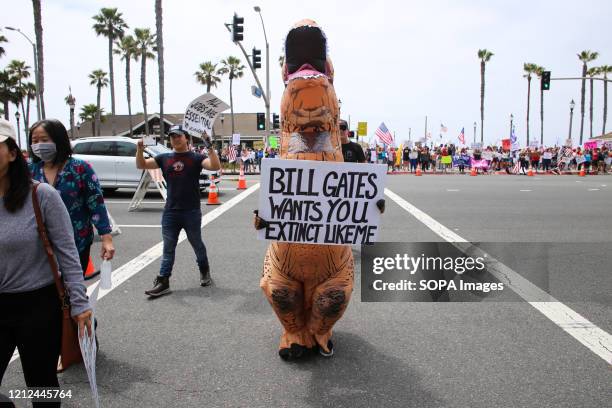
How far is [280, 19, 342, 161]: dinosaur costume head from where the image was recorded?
3.46m

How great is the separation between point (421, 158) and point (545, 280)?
23.2 meters

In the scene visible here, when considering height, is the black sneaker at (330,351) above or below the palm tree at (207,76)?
below

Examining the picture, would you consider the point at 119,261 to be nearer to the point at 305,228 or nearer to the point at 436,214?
the point at 305,228

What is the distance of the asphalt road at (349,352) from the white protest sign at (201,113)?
1.93 metres

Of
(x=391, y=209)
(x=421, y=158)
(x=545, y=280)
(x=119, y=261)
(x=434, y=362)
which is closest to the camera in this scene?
(x=434, y=362)

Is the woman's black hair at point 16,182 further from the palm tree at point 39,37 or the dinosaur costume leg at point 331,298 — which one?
the palm tree at point 39,37

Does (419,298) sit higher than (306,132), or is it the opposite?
(306,132)

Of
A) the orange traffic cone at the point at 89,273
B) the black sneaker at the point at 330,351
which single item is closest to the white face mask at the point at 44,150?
the orange traffic cone at the point at 89,273

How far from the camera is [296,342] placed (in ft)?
12.1

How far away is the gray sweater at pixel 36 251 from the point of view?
7.26 feet

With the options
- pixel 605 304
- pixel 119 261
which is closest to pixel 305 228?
pixel 605 304

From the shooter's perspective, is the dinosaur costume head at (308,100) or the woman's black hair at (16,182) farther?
the dinosaur costume head at (308,100)

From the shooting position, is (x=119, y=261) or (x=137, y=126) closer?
(x=119, y=261)

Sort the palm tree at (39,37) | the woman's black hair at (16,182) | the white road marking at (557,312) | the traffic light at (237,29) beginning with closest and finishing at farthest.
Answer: the woman's black hair at (16,182)
the white road marking at (557,312)
the traffic light at (237,29)
the palm tree at (39,37)
